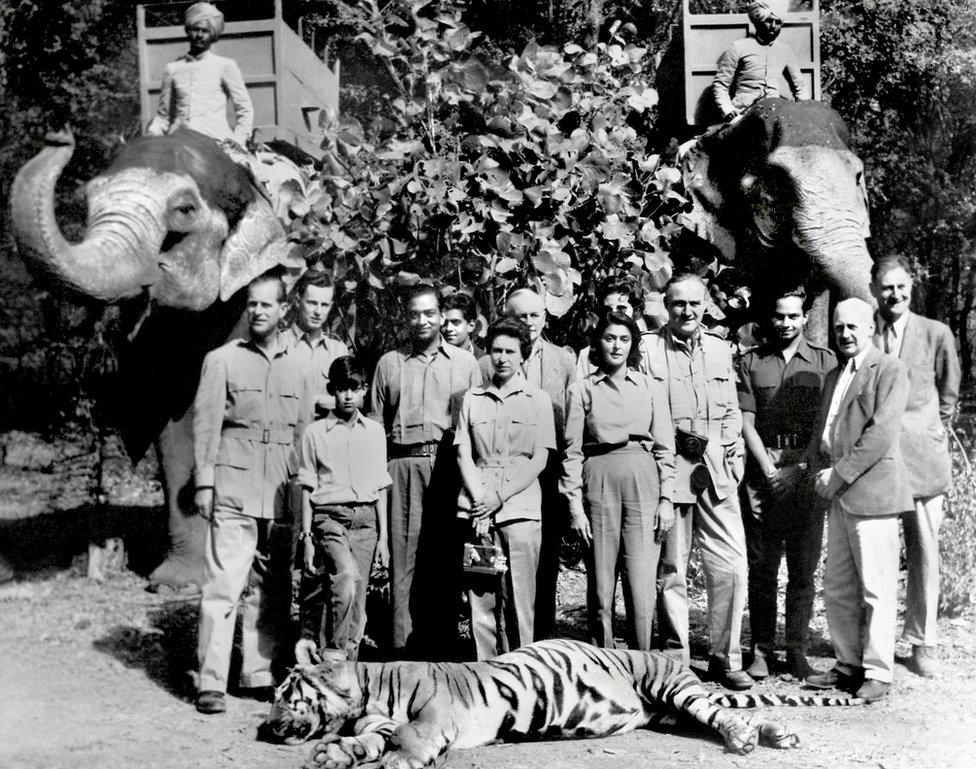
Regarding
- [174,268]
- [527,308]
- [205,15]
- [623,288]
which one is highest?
[205,15]

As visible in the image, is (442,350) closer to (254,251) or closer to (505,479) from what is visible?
(505,479)

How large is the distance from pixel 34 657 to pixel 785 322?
13.4 feet

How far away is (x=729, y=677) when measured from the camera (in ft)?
19.4

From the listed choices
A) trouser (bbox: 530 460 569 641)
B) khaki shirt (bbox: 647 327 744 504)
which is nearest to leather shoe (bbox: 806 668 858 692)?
khaki shirt (bbox: 647 327 744 504)

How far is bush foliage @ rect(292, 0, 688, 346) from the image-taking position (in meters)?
6.93

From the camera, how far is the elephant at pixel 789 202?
858 cm

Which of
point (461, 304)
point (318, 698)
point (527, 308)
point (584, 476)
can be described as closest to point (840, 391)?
point (584, 476)

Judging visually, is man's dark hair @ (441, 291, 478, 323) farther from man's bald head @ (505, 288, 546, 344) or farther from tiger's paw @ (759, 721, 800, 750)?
tiger's paw @ (759, 721, 800, 750)

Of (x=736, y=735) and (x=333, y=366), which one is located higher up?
(x=333, y=366)

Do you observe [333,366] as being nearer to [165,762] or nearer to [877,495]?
[165,762]

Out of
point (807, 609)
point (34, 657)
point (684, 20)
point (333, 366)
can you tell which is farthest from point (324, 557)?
point (684, 20)

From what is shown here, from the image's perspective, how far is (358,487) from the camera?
18.4 feet

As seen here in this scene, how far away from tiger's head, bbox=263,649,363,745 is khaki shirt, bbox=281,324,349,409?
1352 mm

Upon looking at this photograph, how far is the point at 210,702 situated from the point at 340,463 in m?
1.15
